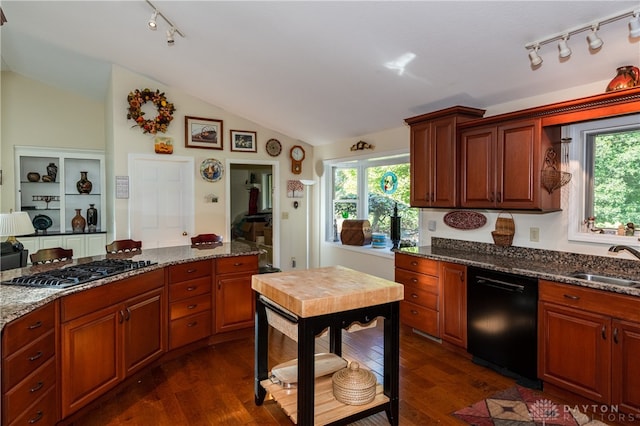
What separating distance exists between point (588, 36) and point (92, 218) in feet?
22.6

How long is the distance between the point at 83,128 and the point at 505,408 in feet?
22.4

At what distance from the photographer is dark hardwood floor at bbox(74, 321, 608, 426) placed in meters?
2.35

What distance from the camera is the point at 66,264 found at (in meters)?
2.78

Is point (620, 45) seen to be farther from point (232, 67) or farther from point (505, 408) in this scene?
point (232, 67)

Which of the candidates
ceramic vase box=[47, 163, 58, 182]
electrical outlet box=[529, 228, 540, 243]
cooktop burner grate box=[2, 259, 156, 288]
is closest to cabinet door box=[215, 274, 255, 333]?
cooktop burner grate box=[2, 259, 156, 288]

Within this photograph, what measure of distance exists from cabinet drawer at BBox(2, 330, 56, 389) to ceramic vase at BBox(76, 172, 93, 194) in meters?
5.00

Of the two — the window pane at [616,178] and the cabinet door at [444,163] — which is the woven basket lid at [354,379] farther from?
the window pane at [616,178]

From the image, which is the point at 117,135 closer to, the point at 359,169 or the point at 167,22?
the point at 167,22

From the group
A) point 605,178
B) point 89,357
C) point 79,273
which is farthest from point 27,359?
point 605,178

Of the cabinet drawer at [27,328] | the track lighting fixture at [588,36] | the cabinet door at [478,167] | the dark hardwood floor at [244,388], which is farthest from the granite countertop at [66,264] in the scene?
the track lighting fixture at [588,36]

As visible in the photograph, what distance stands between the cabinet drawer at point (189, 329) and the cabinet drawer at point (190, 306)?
0.04 m

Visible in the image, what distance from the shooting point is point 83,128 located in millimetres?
6055

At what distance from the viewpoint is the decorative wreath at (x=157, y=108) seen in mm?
4727

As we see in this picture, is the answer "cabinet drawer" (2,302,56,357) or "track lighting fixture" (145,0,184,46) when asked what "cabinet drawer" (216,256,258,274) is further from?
"track lighting fixture" (145,0,184,46)
